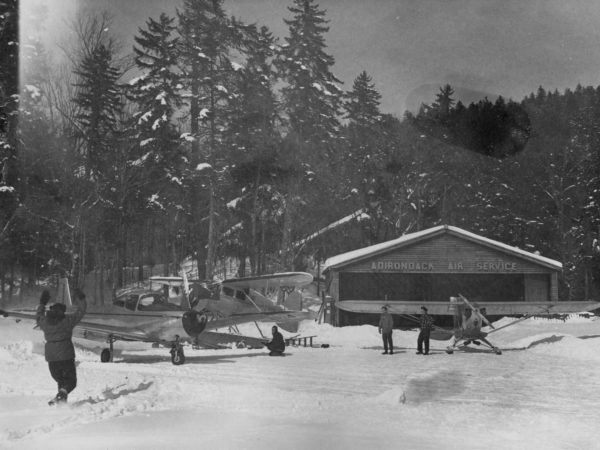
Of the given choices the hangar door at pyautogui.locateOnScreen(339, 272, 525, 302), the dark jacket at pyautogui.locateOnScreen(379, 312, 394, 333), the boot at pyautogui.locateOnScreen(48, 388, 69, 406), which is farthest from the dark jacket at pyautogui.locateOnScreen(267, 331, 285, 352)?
the hangar door at pyautogui.locateOnScreen(339, 272, 525, 302)

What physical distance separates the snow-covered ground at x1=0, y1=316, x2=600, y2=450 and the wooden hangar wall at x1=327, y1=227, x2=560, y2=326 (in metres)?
14.0

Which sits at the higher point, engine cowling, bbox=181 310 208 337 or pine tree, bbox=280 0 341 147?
pine tree, bbox=280 0 341 147

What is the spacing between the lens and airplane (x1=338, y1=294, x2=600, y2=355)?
2105 cm

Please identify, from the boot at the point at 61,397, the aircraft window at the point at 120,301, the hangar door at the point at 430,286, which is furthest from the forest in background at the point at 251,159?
the boot at the point at 61,397

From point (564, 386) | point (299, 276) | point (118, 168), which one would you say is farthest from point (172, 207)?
point (564, 386)

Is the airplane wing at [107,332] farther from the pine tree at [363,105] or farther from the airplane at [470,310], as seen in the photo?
the pine tree at [363,105]

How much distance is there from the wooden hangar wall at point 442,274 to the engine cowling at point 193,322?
1439 cm

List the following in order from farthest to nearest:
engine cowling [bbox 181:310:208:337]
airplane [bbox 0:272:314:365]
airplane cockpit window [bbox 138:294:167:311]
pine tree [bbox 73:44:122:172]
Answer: pine tree [bbox 73:44:122:172], airplane cockpit window [bbox 138:294:167:311], engine cowling [bbox 181:310:208:337], airplane [bbox 0:272:314:365]

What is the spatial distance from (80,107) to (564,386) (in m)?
32.4

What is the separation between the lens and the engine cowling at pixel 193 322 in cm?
1683

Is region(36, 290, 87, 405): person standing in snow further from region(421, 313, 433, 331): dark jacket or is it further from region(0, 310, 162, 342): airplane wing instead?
region(421, 313, 433, 331): dark jacket

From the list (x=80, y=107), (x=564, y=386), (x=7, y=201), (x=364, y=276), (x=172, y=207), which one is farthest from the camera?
(x=172, y=207)

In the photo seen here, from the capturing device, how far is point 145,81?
39.5m

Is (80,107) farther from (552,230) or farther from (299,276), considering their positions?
(552,230)
